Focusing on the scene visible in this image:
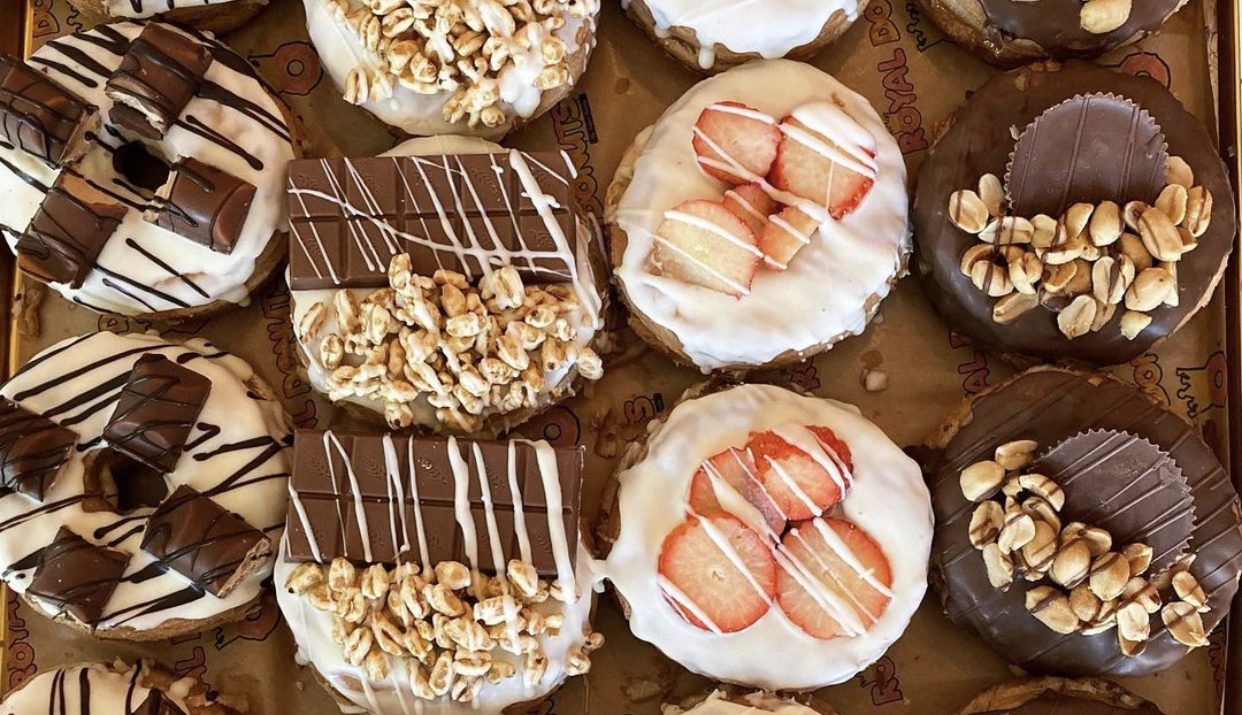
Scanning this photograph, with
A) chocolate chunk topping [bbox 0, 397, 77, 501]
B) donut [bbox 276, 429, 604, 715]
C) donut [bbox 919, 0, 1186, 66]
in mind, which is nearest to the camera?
donut [bbox 276, 429, 604, 715]

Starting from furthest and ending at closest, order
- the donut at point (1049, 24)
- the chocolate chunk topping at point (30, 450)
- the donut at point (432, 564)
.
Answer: the donut at point (1049, 24) → the chocolate chunk topping at point (30, 450) → the donut at point (432, 564)

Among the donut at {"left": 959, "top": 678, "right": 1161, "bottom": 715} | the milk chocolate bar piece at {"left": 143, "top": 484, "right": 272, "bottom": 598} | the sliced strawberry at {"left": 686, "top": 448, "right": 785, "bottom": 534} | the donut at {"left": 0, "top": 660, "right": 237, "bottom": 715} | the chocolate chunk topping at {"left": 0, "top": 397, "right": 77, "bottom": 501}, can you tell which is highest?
the chocolate chunk topping at {"left": 0, "top": 397, "right": 77, "bottom": 501}

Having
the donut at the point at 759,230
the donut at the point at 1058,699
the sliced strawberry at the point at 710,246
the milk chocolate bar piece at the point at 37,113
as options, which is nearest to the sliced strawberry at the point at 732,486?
the donut at the point at 759,230

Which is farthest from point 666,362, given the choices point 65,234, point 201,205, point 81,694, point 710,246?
point 81,694

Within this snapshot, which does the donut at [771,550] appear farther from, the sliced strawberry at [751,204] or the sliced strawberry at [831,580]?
the sliced strawberry at [751,204]

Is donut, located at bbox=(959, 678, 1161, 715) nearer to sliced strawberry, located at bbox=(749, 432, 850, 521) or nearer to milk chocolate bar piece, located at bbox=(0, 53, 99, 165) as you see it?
sliced strawberry, located at bbox=(749, 432, 850, 521)

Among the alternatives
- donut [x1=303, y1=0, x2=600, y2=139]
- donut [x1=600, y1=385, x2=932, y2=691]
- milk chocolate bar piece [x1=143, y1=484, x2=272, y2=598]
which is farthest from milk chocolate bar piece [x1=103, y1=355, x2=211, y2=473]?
donut [x1=600, y1=385, x2=932, y2=691]
